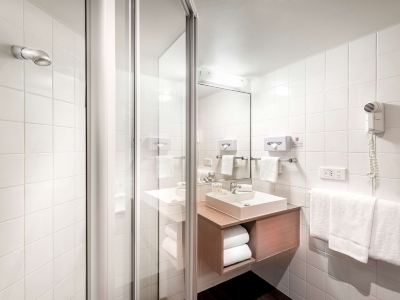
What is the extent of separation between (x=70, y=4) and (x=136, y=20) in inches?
13.0

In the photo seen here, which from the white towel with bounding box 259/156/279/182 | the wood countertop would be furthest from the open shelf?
the white towel with bounding box 259/156/279/182

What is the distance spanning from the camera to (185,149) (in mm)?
978

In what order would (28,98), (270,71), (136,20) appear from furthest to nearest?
(270,71), (28,98), (136,20)

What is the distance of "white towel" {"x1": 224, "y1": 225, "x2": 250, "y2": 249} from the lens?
4.30 feet

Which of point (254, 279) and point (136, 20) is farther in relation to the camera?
point (254, 279)

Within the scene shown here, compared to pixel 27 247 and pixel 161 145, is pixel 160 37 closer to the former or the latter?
pixel 161 145

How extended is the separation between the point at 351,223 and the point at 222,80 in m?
1.48

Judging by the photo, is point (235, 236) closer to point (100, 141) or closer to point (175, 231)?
point (175, 231)

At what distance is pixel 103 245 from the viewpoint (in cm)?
43

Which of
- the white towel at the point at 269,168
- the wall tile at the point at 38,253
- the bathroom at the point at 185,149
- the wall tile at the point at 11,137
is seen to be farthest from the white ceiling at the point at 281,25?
the wall tile at the point at 38,253

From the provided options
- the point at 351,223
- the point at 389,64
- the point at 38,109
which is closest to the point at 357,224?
the point at 351,223

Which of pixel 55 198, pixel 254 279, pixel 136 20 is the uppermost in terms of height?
pixel 136 20

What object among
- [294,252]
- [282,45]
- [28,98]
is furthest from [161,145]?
[294,252]

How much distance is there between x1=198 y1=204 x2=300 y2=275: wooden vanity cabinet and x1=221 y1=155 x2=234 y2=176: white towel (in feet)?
1.38
